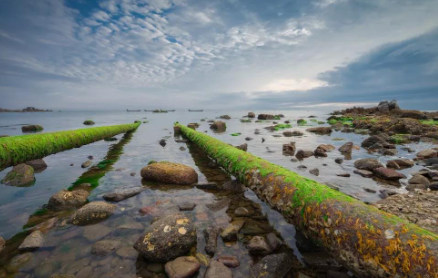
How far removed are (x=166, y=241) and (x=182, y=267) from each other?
515 millimetres

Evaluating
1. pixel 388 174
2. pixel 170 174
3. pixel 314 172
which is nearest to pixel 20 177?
pixel 170 174

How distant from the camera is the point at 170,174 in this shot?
25.2 ft

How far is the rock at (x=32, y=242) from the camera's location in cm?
Answer: 380

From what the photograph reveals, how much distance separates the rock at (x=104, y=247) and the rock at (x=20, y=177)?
570cm

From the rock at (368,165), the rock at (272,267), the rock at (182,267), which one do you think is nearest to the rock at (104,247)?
the rock at (182,267)

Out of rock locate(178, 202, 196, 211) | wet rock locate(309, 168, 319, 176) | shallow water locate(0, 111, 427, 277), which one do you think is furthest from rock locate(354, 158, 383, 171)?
rock locate(178, 202, 196, 211)

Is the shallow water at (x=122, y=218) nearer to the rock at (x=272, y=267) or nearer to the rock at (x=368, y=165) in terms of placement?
the rock at (x=272, y=267)

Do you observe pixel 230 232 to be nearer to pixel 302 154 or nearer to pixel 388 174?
pixel 388 174

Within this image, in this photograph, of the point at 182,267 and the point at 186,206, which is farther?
the point at 186,206

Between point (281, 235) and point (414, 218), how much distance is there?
3.02 meters

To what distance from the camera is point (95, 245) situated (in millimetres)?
3910

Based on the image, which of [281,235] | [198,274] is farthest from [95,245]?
[281,235]

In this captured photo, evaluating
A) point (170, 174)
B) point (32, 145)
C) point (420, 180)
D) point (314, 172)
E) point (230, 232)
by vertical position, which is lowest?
point (314, 172)

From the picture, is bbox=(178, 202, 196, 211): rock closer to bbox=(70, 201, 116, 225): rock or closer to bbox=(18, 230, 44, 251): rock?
bbox=(70, 201, 116, 225): rock
